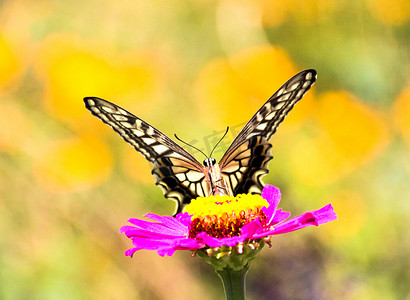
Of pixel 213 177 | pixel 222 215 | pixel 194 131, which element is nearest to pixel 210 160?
pixel 213 177

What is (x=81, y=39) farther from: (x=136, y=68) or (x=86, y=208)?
(x=86, y=208)

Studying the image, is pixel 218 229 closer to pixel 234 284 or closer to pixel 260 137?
pixel 234 284

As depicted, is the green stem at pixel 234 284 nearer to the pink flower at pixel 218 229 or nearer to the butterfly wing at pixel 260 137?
the pink flower at pixel 218 229

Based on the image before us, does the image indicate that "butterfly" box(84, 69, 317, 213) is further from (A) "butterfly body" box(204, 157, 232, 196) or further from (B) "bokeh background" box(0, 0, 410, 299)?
A: (B) "bokeh background" box(0, 0, 410, 299)

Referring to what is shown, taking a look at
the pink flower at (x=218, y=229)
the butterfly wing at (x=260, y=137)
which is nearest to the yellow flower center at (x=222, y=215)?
the pink flower at (x=218, y=229)

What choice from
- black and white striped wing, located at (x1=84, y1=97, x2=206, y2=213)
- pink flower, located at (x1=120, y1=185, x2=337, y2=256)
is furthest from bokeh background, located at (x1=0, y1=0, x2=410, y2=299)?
pink flower, located at (x1=120, y1=185, x2=337, y2=256)
